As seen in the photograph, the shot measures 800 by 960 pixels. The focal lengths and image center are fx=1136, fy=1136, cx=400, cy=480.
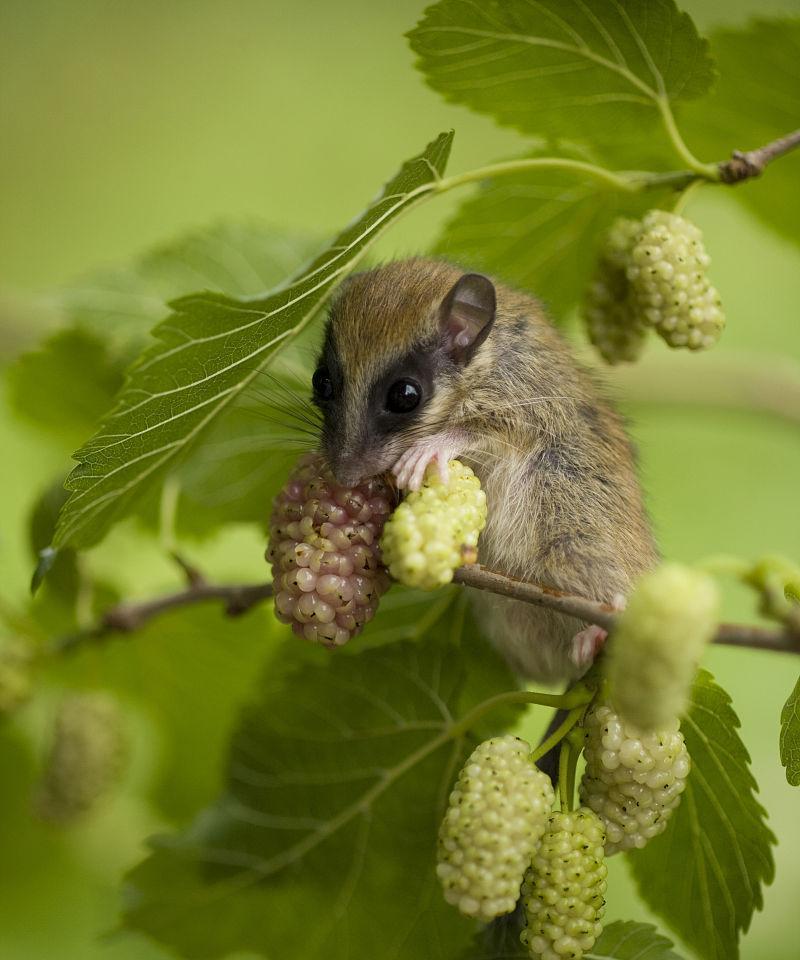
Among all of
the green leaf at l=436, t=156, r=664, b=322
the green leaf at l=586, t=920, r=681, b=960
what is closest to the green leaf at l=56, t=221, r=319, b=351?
the green leaf at l=436, t=156, r=664, b=322

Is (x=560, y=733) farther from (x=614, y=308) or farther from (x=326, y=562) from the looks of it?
(x=614, y=308)

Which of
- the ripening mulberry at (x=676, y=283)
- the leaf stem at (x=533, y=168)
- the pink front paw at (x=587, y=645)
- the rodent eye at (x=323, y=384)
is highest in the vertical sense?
the leaf stem at (x=533, y=168)

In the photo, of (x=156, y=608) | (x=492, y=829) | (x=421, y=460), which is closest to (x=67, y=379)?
(x=156, y=608)

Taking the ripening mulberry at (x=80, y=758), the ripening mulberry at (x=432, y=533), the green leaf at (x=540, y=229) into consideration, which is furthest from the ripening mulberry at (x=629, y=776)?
the ripening mulberry at (x=80, y=758)

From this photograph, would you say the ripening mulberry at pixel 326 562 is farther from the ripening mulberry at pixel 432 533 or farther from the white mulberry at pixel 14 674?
the white mulberry at pixel 14 674

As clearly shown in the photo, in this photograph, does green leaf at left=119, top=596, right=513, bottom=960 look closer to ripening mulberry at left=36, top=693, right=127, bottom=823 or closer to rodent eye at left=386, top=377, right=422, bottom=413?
rodent eye at left=386, top=377, right=422, bottom=413

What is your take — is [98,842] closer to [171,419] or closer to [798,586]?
[171,419]
